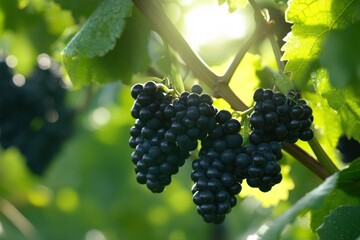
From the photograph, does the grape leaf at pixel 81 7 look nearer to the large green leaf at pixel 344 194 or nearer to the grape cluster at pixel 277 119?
the grape cluster at pixel 277 119

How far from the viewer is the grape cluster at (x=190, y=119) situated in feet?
5.66

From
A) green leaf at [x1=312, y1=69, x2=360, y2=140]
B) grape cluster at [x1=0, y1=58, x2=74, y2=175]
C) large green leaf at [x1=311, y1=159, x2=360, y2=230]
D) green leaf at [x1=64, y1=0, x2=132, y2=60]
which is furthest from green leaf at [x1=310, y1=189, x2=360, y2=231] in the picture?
grape cluster at [x1=0, y1=58, x2=74, y2=175]

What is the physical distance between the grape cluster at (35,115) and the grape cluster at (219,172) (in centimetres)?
280

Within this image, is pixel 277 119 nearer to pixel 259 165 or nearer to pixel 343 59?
pixel 259 165

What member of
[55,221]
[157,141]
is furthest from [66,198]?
[157,141]

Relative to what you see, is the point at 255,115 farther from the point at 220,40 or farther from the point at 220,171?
the point at 220,40

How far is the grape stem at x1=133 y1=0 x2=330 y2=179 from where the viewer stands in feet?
6.29

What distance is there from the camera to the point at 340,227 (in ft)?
5.55

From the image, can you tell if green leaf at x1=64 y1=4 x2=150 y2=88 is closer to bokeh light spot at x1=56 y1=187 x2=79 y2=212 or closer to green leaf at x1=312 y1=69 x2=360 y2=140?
green leaf at x1=312 y1=69 x2=360 y2=140

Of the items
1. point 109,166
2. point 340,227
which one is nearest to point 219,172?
point 340,227

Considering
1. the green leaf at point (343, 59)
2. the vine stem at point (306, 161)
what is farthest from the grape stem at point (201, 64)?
the green leaf at point (343, 59)

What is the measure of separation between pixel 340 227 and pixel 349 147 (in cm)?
70

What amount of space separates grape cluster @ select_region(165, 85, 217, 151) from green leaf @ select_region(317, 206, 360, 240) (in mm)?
331

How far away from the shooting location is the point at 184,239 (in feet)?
22.5
